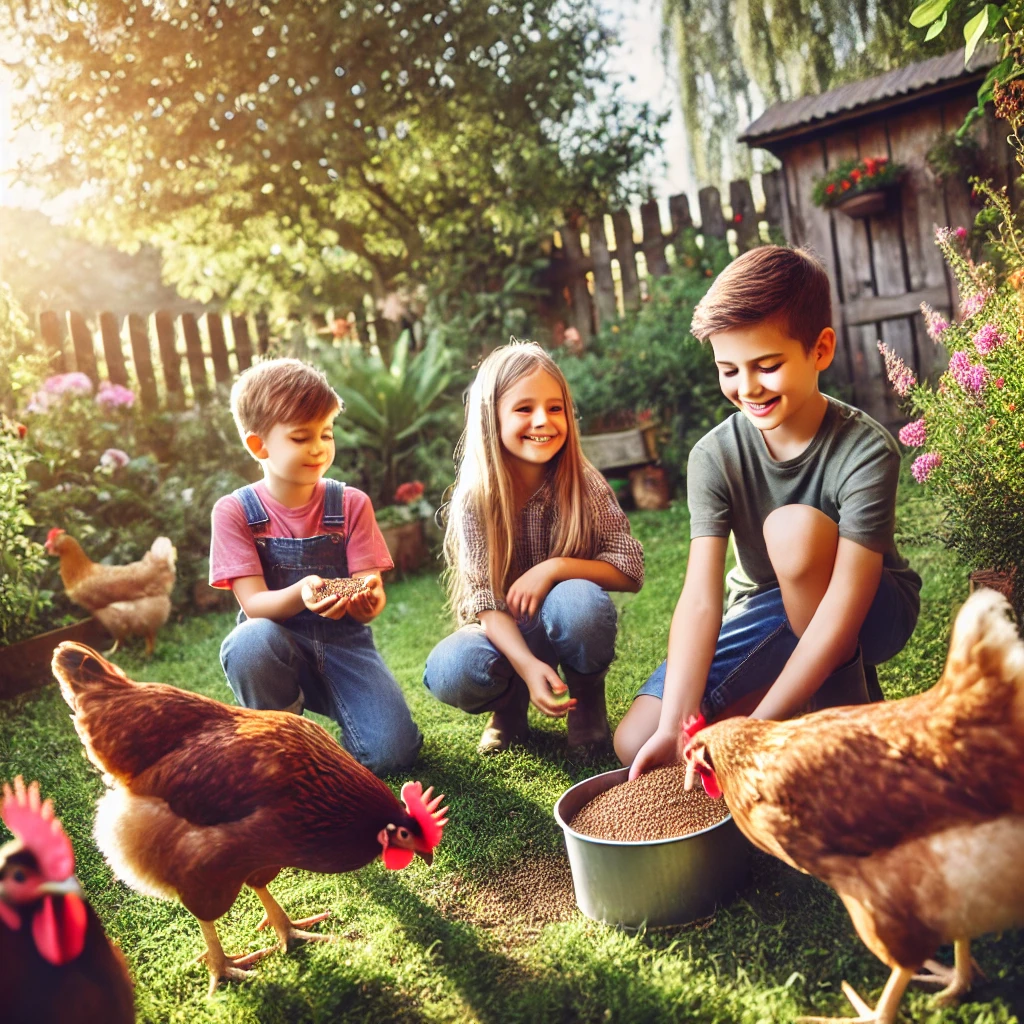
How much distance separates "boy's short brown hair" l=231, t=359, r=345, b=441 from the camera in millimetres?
2508

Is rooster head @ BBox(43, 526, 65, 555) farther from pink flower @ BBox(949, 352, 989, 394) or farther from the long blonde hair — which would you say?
pink flower @ BBox(949, 352, 989, 394)

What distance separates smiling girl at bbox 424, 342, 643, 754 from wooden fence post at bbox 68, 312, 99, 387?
4.91 metres

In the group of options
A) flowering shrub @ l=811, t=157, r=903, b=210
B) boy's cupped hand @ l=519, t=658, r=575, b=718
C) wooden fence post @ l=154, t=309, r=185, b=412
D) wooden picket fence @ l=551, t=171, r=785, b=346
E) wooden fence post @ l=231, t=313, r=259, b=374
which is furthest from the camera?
wooden picket fence @ l=551, t=171, r=785, b=346

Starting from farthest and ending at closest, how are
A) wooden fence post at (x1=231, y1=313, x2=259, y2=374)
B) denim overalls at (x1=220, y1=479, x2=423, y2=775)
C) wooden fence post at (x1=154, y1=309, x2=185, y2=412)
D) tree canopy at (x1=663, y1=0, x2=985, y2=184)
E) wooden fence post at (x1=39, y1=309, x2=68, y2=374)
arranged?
wooden fence post at (x1=231, y1=313, x2=259, y2=374), wooden fence post at (x1=154, y1=309, x2=185, y2=412), wooden fence post at (x1=39, y1=309, x2=68, y2=374), tree canopy at (x1=663, y1=0, x2=985, y2=184), denim overalls at (x1=220, y1=479, x2=423, y2=775)

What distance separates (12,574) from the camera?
4.05 meters

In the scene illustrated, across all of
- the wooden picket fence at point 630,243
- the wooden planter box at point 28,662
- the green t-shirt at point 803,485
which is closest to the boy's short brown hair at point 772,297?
the green t-shirt at point 803,485

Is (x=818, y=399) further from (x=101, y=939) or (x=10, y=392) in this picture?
(x=10, y=392)

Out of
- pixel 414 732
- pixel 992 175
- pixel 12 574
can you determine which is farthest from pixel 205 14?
pixel 414 732

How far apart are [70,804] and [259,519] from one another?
1062 millimetres

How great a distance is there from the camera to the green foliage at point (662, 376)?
6.39 m

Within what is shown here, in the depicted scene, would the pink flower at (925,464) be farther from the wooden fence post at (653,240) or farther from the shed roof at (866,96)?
the wooden fence post at (653,240)

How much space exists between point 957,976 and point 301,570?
2.00 m

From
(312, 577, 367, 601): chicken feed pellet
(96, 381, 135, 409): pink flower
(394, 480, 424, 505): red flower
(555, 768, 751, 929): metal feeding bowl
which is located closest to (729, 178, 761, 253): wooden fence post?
(394, 480, 424, 505): red flower

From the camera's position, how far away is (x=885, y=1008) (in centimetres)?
138
